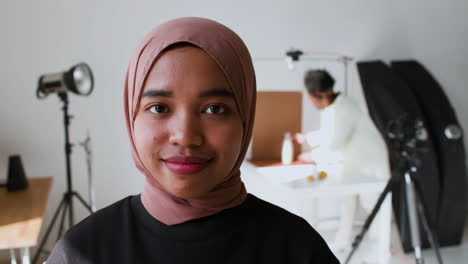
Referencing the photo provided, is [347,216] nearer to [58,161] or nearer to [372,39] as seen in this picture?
[372,39]

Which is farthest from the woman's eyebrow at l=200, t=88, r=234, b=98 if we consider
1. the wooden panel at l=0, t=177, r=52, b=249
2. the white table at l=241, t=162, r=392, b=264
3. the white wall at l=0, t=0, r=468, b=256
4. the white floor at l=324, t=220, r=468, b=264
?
the white floor at l=324, t=220, r=468, b=264

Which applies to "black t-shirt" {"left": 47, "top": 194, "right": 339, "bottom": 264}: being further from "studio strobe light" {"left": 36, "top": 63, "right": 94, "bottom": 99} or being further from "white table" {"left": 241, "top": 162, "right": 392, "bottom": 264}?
"studio strobe light" {"left": 36, "top": 63, "right": 94, "bottom": 99}

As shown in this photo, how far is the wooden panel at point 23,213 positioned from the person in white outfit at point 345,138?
1550 mm

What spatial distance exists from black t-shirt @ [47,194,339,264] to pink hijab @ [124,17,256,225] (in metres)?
0.02

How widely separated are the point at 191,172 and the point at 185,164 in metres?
0.01

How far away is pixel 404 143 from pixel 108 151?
1.80 metres

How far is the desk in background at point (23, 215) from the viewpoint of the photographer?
61.2 inches

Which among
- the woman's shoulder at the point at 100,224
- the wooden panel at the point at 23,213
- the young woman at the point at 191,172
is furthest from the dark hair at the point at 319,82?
the woman's shoulder at the point at 100,224

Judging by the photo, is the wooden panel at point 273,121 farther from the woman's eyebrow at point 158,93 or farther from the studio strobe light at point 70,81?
the woman's eyebrow at point 158,93

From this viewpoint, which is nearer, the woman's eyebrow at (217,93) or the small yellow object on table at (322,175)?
the woman's eyebrow at (217,93)

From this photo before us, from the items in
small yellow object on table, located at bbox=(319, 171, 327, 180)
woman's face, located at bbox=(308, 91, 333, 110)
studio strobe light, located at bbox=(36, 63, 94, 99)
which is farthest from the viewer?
woman's face, located at bbox=(308, 91, 333, 110)

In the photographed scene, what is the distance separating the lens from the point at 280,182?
2.28 metres

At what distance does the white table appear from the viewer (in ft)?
7.25

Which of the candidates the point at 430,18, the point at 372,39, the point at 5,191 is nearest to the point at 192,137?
the point at 5,191
